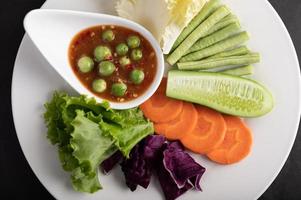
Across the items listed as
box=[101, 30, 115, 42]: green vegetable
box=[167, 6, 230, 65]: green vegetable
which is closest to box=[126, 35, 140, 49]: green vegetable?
box=[101, 30, 115, 42]: green vegetable

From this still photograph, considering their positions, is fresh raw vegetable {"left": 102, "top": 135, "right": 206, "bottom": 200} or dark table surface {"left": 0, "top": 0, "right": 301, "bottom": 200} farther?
dark table surface {"left": 0, "top": 0, "right": 301, "bottom": 200}

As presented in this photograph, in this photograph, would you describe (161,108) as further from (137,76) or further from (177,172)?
(177,172)

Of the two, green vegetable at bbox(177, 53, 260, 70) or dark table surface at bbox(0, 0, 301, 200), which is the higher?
green vegetable at bbox(177, 53, 260, 70)

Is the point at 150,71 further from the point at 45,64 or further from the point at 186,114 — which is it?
the point at 45,64

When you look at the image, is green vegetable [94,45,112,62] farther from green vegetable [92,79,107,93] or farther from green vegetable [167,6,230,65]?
green vegetable [167,6,230,65]

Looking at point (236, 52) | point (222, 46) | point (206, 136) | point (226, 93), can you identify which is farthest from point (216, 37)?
point (206, 136)

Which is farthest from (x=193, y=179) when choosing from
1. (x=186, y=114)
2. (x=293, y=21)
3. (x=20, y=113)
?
(x=293, y=21)

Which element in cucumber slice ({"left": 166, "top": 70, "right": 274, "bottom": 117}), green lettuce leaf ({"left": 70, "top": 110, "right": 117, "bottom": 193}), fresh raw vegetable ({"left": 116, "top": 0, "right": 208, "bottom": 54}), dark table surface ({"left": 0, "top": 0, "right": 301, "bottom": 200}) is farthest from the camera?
dark table surface ({"left": 0, "top": 0, "right": 301, "bottom": 200})

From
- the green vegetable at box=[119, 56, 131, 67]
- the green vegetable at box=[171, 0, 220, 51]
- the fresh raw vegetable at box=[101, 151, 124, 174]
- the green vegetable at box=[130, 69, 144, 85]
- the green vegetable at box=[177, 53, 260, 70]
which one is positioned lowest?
the fresh raw vegetable at box=[101, 151, 124, 174]
